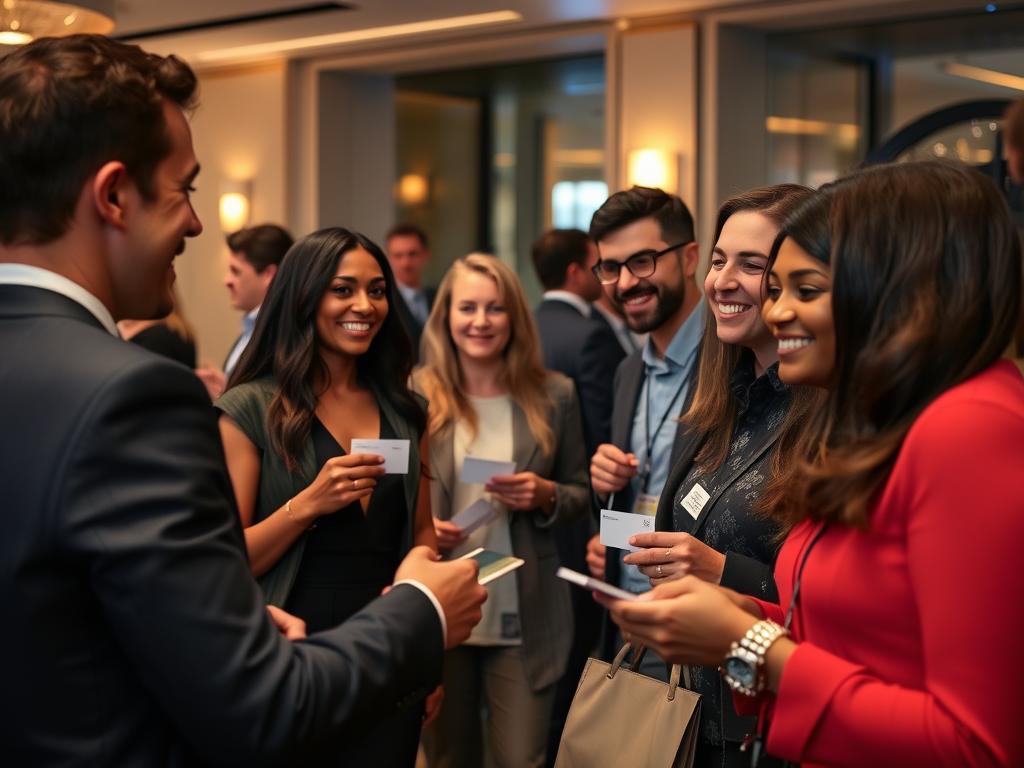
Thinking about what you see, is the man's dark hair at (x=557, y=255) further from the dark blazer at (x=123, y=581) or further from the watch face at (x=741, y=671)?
the dark blazer at (x=123, y=581)

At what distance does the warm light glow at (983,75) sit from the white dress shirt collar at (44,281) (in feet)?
24.7

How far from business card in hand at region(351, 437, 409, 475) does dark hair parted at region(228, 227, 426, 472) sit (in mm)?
200

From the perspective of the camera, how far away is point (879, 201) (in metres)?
1.51

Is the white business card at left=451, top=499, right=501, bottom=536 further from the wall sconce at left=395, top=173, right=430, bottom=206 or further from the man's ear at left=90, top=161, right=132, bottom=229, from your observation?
the wall sconce at left=395, top=173, right=430, bottom=206

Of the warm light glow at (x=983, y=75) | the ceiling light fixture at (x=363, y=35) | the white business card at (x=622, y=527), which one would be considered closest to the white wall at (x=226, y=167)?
the ceiling light fixture at (x=363, y=35)

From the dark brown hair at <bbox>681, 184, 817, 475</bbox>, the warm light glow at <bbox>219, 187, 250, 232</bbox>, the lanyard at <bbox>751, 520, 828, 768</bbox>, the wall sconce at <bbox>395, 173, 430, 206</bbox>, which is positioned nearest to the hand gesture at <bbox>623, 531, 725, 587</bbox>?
the dark brown hair at <bbox>681, 184, 817, 475</bbox>

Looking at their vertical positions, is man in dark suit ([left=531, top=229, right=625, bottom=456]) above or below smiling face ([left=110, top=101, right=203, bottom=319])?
below

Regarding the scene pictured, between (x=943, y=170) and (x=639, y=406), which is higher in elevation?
(x=943, y=170)

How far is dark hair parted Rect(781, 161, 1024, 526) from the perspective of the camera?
1438 millimetres

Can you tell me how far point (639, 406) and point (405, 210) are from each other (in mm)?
7659

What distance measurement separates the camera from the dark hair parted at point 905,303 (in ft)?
4.72

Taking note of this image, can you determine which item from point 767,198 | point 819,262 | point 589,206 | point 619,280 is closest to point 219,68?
point 589,206

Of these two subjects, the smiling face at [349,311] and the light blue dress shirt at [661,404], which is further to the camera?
the light blue dress shirt at [661,404]

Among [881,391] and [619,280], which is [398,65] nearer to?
[619,280]
